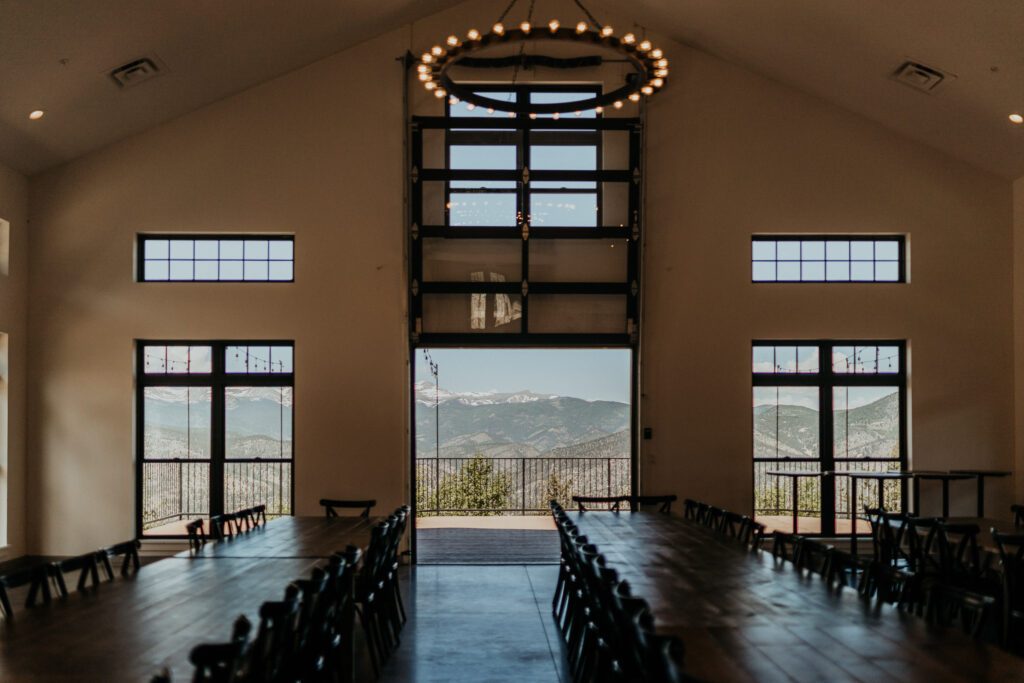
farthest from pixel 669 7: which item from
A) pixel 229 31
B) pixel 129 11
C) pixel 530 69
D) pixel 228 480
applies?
pixel 228 480

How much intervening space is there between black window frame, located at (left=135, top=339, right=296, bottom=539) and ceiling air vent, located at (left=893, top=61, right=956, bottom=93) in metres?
6.77

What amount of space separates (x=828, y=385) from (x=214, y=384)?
6798 millimetres

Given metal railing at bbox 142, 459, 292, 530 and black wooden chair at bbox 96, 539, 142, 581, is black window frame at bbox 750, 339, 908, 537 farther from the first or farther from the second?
black wooden chair at bbox 96, 539, 142, 581

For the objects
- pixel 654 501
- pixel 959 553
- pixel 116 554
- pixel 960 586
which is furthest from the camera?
pixel 654 501

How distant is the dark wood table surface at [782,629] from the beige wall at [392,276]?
4310 millimetres

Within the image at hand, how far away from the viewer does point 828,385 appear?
9141 millimetres

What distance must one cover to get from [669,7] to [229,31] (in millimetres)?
4424

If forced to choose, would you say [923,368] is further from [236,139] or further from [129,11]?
[129,11]

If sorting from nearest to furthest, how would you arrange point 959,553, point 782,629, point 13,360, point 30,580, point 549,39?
point 782,629, point 30,580, point 549,39, point 959,553, point 13,360

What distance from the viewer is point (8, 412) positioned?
28.0 feet

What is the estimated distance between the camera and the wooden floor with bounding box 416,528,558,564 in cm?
888

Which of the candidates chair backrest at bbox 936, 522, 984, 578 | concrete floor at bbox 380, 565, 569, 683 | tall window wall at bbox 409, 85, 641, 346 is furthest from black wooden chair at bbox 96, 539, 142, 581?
chair backrest at bbox 936, 522, 984, 578

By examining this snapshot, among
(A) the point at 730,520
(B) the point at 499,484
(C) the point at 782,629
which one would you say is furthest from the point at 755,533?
(B) the point at 499,484

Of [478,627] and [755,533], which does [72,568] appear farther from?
[755,533]
